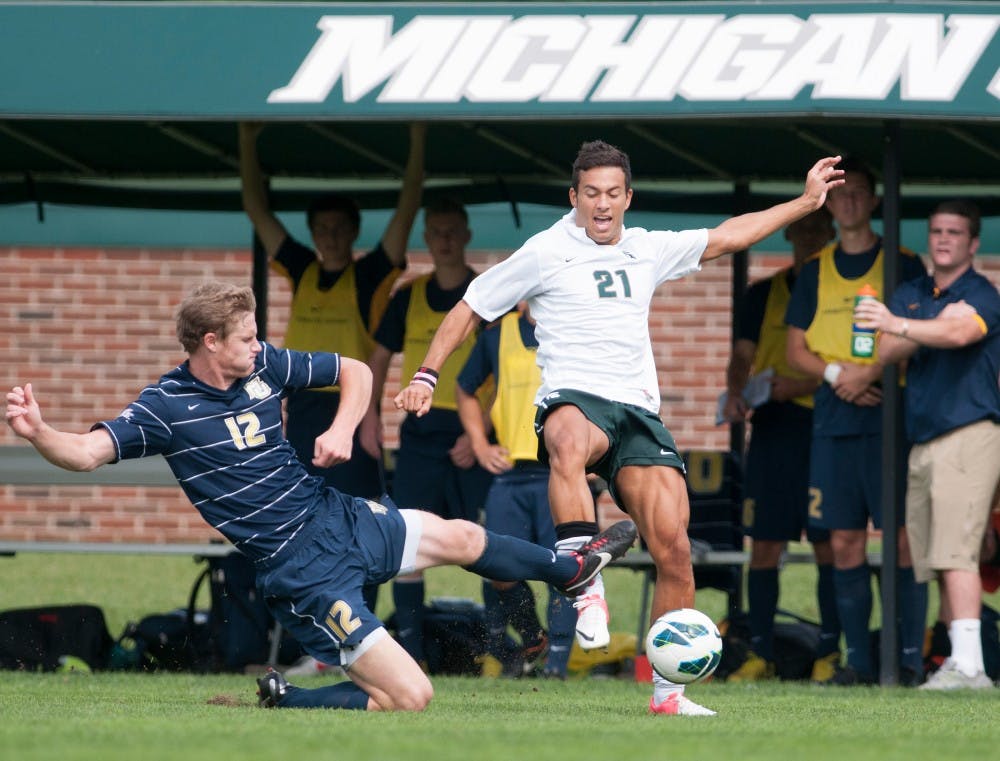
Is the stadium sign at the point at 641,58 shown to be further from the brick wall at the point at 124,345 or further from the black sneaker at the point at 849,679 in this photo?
the brick wall at the point at 124,345

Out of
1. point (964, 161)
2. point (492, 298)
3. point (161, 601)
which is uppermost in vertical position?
point (964, 161)

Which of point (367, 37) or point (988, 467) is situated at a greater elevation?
point (367, 37)

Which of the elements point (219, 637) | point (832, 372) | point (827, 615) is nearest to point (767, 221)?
point (832, 372)

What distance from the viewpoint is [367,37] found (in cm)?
916

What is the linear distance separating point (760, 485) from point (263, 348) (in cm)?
396

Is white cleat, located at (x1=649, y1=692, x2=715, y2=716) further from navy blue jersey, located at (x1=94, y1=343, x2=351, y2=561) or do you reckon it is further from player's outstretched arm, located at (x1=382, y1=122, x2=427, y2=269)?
player's outstretched arm, located at (x1=382, y1=122, x2=427, y2=269)

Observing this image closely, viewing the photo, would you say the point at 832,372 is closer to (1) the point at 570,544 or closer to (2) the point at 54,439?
(1) the point at 570,544

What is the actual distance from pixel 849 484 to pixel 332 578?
3.43m

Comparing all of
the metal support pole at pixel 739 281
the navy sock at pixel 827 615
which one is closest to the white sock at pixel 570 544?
the navy sock at pixel 827 615

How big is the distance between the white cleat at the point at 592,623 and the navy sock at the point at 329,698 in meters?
0.89

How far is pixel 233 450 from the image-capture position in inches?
286

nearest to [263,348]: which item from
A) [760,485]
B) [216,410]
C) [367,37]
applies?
[216,410]

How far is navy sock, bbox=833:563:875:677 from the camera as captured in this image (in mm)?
9602

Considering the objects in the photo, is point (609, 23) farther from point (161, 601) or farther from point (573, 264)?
point (161, 601)
